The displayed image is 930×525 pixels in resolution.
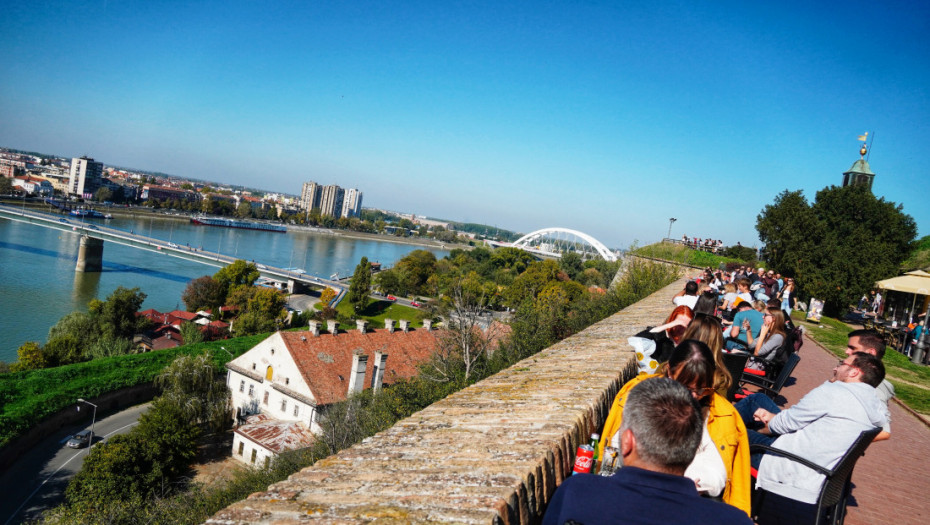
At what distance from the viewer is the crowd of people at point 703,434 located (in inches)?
50.5

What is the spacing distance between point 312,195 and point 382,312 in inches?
5424

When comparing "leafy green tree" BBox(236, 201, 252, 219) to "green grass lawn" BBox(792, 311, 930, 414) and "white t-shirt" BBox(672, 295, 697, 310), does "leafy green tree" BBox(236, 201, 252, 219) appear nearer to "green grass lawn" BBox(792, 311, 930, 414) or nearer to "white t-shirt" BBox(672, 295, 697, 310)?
"green grass lawn" BBox(792, 311, 930, 414)

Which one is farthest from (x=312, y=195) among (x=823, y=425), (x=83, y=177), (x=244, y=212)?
(x=823, y=425)

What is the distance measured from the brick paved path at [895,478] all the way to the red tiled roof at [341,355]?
528 inches

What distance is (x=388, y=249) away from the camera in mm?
105938

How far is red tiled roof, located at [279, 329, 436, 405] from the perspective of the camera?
709 inches

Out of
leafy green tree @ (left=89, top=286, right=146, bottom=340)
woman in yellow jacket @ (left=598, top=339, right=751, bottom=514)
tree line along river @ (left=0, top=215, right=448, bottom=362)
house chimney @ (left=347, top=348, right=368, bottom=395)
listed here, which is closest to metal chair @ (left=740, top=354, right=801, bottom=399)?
woman in yellow jacket @ (left=598, top=339, right=751, bottom=514)

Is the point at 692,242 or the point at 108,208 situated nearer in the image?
the point at 692,242

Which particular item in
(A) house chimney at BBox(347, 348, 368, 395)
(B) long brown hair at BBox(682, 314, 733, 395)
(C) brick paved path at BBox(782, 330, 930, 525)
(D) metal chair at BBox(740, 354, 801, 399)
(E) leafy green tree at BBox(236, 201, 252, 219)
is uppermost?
(B) long brown hair at BBox(682, 314, 733, 395)

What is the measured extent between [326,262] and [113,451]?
191 feet

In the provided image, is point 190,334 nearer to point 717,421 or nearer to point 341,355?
point 341,355

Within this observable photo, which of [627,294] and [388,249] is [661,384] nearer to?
[627,294]

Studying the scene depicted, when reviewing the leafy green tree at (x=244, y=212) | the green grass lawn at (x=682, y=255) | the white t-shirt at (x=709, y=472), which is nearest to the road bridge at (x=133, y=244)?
the green grass lawn at (x=682, y=255)

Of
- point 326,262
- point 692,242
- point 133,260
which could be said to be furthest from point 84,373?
point 326,262
